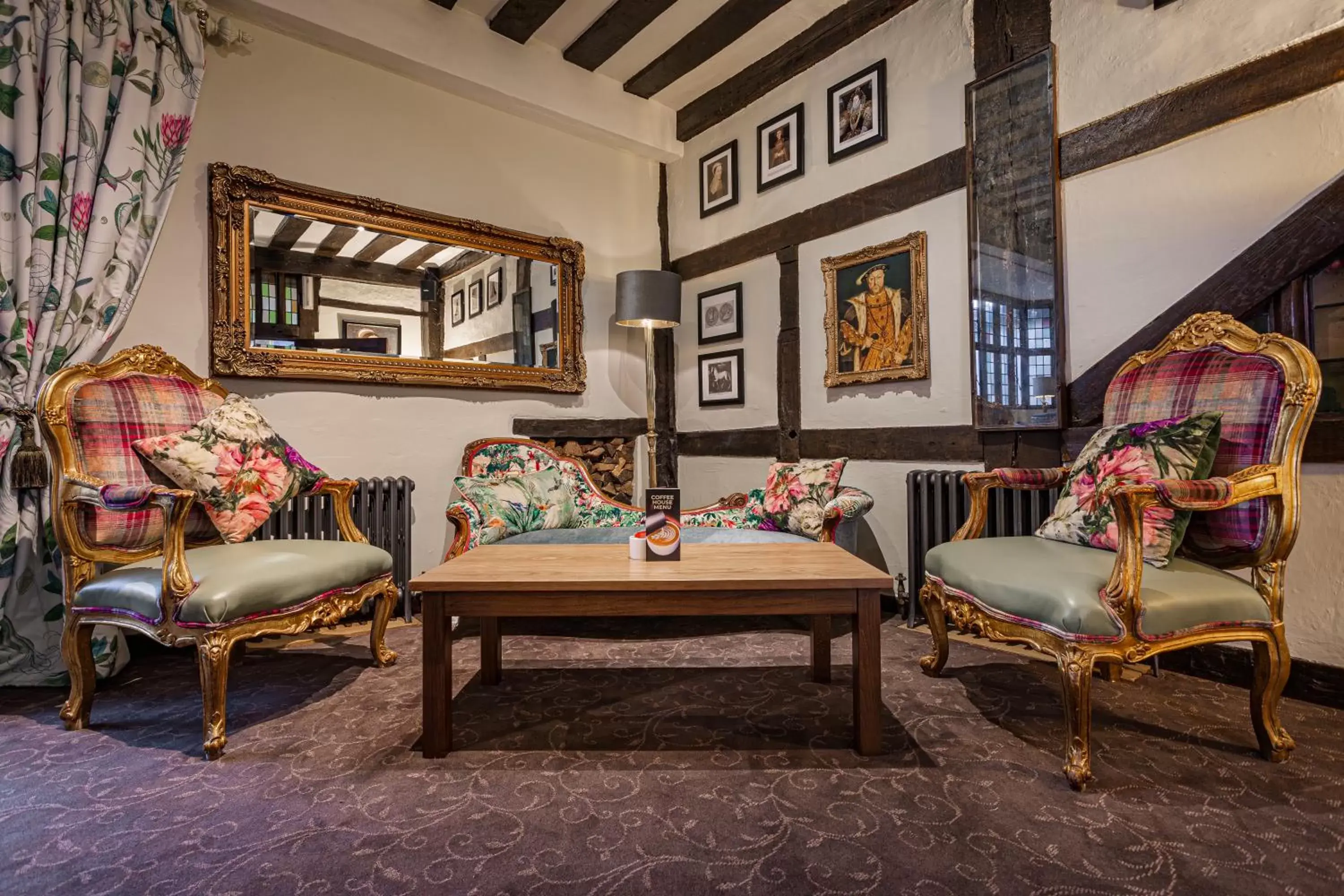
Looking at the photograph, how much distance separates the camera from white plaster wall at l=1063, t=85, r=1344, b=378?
7.06 feet

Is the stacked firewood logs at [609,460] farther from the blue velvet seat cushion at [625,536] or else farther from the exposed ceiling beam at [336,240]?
the exposed ceiling beam at [336,240]

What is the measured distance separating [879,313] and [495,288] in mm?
2316

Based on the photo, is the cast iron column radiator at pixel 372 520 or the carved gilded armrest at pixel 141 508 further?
the cast iron column radiator at pixel 372 520

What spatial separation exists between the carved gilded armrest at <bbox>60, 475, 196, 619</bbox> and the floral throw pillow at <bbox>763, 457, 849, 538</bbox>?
2.35m

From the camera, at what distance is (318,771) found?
174 centimetres

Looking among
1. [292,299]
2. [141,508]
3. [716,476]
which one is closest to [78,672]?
[141,508]

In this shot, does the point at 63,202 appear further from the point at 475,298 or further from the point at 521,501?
the point at 521,501

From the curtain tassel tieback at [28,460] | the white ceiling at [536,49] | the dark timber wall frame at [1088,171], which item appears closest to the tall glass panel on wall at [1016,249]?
the dark timber wall frame at [1088,171]

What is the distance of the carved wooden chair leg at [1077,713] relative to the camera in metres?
1.60

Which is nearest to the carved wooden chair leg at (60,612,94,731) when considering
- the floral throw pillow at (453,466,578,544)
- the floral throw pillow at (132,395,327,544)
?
the floral throw pillow at (132,395,327,544)

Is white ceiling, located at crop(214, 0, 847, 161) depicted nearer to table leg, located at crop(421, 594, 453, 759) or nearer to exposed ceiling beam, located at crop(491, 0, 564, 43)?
exposed ceiling beam, located at crop(491, 0, 564, 43)

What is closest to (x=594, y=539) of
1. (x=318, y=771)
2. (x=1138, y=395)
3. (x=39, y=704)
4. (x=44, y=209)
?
(x=318, y=771)

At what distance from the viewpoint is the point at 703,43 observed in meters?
3.94

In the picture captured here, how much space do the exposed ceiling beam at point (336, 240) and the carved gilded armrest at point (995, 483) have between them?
131 inches
